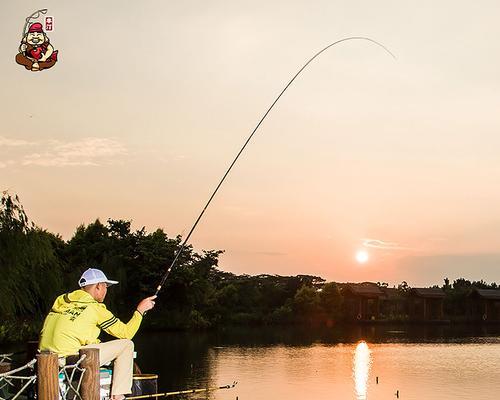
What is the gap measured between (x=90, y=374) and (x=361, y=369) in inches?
1626

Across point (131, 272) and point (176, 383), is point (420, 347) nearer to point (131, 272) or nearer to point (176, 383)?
point (131, 272)

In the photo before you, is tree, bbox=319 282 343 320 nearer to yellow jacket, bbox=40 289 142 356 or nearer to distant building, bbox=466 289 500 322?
distant building, bbox=466 289 500 322

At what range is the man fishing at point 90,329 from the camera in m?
8.27

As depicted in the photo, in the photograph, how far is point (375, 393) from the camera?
3750 cm

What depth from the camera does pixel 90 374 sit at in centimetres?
791

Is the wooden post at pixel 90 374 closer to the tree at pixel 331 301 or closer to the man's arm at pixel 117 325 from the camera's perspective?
the man's arm at pixel 117 325

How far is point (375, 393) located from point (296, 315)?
211 ft

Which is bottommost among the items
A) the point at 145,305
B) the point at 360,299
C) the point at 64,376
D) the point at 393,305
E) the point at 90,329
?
the point at 64,376

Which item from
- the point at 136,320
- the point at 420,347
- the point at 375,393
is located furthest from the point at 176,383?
the point at 420,347

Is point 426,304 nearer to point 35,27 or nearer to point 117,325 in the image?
point 35,27

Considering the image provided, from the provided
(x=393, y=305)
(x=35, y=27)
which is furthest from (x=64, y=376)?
(x=393, y=305)

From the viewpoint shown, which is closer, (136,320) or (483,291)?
(136,320)

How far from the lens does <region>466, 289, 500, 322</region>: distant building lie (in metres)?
108

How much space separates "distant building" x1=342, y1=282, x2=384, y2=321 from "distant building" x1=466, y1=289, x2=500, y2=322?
12974 millimetres
